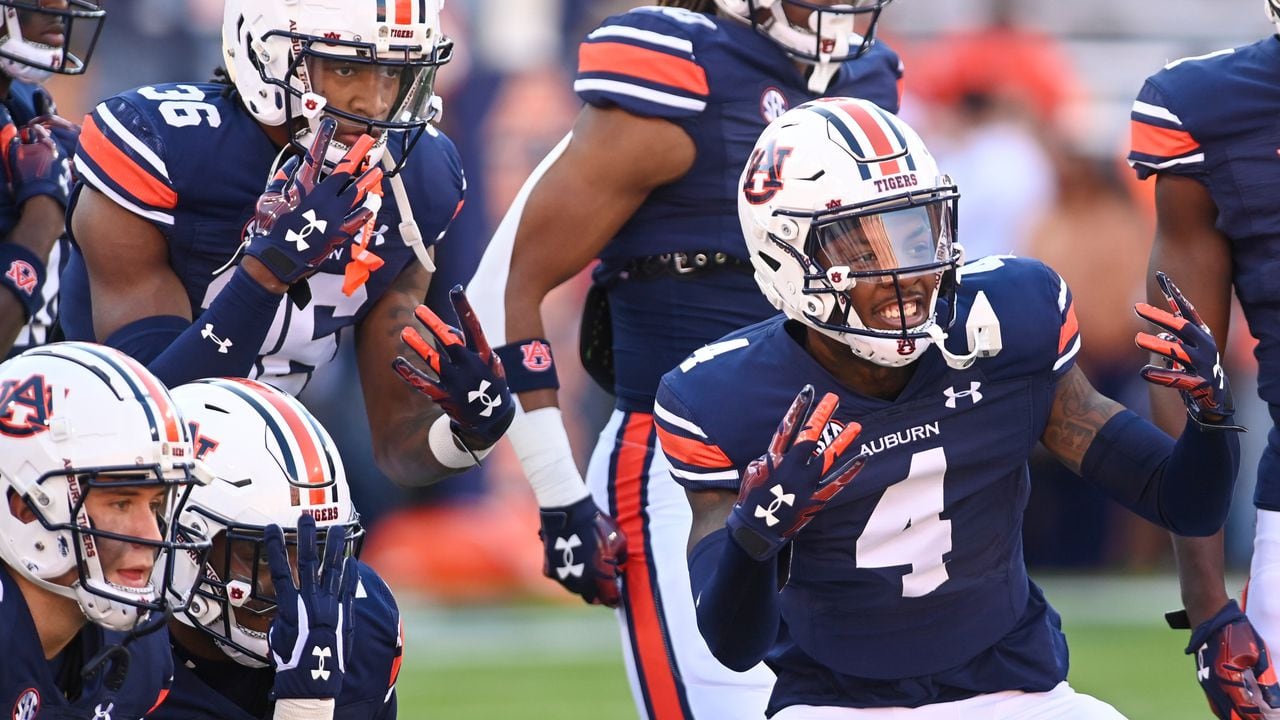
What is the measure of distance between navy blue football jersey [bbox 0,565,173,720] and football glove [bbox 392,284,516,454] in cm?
70

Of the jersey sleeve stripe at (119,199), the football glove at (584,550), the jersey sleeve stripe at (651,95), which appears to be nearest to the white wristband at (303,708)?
the football glove at (584,550)

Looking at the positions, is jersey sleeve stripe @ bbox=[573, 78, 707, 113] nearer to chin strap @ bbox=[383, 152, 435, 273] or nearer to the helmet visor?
chin strap @ bbox=[383, 152, 435, 273]

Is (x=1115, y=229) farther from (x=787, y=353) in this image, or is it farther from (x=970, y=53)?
(x=787, y=353)

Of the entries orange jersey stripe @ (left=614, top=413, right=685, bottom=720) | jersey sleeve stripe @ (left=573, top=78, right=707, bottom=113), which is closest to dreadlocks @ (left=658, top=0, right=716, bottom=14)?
jersey sleeve stripe @ (left=573, top=78, right=707, bottom=113)

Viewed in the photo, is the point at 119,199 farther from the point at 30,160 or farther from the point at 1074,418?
the point at 1074,418

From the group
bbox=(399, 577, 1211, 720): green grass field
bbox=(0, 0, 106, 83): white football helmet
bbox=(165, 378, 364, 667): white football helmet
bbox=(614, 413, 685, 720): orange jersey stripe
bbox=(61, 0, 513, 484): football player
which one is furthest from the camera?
bbox=(399, 577, 1211, 720): green grass field

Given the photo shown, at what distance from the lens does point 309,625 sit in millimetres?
3727

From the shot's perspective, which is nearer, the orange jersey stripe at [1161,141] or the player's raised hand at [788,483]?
the player's raised hand at [788,483]

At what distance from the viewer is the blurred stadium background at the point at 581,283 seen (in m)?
9.52

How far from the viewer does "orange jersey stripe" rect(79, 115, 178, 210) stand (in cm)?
435

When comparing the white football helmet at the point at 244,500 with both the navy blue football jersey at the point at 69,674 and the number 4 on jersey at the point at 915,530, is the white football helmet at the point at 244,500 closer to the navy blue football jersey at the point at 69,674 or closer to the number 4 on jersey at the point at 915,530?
the navy blue football jersey at the point at 69,674

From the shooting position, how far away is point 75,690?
12.3 ft

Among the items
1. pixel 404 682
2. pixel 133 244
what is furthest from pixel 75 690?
pixel 404 682

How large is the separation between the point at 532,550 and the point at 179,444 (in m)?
6.18
